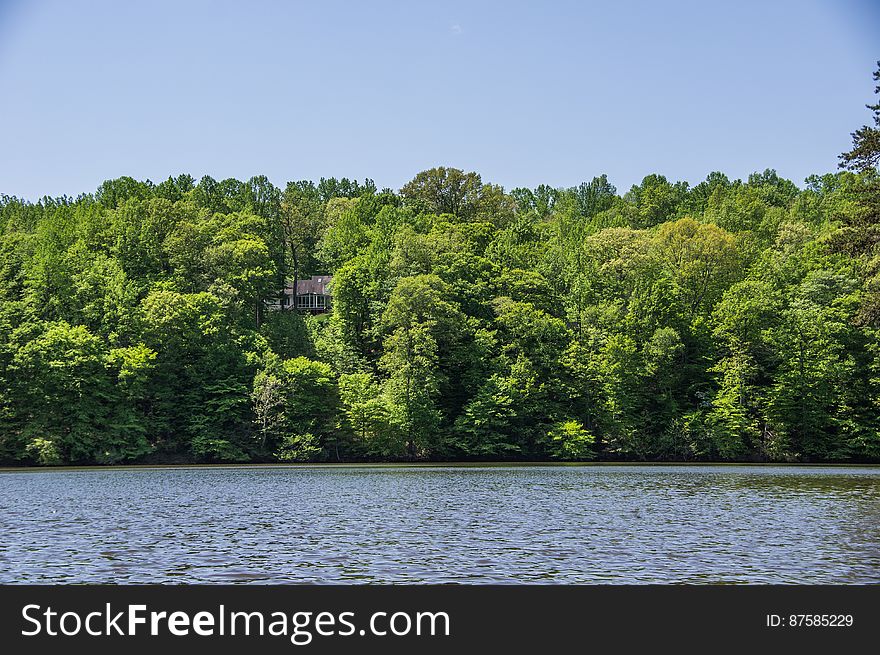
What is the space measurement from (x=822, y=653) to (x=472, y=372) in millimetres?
82555

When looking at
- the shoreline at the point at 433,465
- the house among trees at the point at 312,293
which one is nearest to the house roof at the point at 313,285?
the house among trees at the point at 312,293

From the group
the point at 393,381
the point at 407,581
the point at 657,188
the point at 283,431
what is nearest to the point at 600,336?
the point at 393,381

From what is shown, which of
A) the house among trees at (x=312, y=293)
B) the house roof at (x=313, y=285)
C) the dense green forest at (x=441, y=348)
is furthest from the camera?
the house roof at (x=313, y=285)

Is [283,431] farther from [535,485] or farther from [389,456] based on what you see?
[535,485]

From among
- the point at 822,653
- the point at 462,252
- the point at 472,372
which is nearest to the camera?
the point at 822,653

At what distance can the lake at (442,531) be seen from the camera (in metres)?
26.8

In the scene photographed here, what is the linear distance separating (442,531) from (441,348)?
66.4 metres

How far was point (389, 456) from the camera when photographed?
95.2 m

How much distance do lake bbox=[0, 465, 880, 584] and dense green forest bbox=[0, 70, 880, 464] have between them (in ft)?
93.0

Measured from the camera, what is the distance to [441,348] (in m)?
102

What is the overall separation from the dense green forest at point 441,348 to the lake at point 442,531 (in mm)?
28341

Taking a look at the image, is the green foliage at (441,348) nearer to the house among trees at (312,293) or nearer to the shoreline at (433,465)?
the shoreline at (433,465)

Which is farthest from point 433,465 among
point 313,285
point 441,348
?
point 313,285

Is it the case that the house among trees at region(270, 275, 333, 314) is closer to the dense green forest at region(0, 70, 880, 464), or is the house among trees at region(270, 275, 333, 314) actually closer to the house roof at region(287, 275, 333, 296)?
the house roof at region(287, 275, 333, 296)
